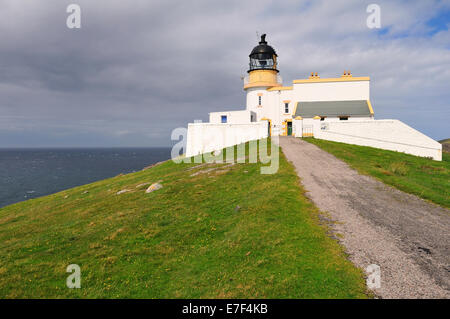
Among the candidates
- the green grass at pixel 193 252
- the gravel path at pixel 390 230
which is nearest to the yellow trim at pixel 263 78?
the gravel path at pixel 390 230

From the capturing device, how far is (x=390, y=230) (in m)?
8.48

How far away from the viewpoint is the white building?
92.1ft

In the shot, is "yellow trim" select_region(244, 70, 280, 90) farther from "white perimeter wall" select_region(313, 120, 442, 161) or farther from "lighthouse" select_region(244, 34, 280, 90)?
"white perimeter wall" select_region(313, 120, 442, 161)

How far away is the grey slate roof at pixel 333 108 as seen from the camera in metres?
37.2

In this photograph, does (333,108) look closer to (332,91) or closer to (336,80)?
(332,91)

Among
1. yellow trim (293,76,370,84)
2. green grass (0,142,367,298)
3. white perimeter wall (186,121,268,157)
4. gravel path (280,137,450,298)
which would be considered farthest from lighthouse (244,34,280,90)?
green grass (0,142,367,298)

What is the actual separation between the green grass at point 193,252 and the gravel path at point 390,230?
671 mm

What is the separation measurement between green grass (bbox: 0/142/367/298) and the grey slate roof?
26.8 metres

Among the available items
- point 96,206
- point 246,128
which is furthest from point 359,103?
point 96,206

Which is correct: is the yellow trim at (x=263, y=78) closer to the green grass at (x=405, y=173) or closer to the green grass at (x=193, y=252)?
the green grass at (x=405, y=173)

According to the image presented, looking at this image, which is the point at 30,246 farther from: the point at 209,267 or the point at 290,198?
the point at 290,198

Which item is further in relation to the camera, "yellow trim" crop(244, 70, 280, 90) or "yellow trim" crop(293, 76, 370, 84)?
"yellow trim" crop(244, 70, 280, 90)
